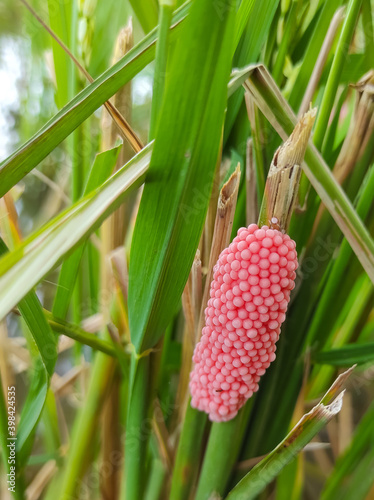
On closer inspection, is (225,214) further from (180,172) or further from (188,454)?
(188,454)

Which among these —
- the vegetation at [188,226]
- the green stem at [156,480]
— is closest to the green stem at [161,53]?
the vegetation at [188,226]

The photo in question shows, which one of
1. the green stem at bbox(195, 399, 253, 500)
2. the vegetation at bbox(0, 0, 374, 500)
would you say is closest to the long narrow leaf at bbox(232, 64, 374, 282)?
the vegetation at bbox(0, 0, 374, 500)

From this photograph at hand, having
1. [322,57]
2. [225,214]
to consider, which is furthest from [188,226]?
[322,57]

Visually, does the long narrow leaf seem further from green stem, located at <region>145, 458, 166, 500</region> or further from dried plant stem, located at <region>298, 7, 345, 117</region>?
green stem, located at <region>145, 458, 166, 500</region>

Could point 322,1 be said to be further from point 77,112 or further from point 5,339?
point 5,339

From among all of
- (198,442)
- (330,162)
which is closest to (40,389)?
(198,442)
